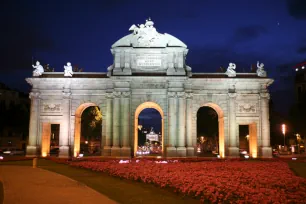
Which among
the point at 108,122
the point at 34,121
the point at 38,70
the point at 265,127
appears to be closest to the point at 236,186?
the point at 108,122

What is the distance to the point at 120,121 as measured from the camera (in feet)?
158

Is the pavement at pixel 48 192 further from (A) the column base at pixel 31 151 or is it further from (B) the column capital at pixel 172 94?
(B) the column capital at pixel 172 94

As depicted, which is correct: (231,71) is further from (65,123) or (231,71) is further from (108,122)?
(65,123)

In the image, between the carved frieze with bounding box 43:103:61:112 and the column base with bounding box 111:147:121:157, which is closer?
the column base with bounding box 111:147:121:157

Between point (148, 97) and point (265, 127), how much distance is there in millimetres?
17297

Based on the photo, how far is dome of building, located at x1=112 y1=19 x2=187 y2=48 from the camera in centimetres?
4891

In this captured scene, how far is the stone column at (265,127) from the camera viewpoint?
159 ft

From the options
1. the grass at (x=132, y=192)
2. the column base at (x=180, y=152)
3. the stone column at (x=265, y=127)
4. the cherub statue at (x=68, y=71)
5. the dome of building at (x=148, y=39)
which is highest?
the dome of building at (x=148, y=39)

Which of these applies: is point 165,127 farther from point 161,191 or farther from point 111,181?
point 161,191

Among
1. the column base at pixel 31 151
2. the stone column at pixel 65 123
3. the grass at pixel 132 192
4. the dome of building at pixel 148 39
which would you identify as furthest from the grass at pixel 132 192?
the dome of building at pixel 148 39

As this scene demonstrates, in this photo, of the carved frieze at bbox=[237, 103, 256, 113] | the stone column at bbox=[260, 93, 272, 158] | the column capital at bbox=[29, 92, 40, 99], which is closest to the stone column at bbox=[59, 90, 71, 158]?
the column capital at bbox=[29, 92, 40, 99]

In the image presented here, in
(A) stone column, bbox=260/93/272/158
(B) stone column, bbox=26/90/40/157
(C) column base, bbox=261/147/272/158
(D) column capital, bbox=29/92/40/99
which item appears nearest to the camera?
(C) column base, bbox=261/147/272/158

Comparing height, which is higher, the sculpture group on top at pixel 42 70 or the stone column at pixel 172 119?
the sculpture group on top at pixel 42 70

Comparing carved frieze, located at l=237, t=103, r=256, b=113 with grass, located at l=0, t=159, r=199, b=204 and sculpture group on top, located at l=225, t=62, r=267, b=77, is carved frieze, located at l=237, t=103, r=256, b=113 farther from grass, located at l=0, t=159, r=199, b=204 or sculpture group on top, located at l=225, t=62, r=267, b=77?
grass, located at l=0, t=159, r=199, b=204
